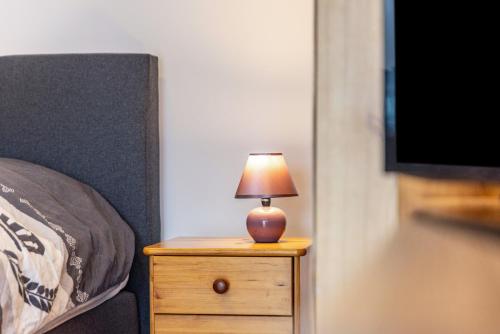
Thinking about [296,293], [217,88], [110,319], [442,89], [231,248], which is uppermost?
A: [217,88]

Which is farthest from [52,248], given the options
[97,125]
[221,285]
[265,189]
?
[97,125]

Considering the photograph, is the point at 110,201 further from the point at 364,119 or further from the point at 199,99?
the point at 364,119

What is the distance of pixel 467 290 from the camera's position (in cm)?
27

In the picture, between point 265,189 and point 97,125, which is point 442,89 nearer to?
point 265,189

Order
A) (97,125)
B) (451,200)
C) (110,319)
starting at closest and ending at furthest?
1. (451,200)
2. (110,319)
3. (97,125)

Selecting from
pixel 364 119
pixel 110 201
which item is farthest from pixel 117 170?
pixel 364 119

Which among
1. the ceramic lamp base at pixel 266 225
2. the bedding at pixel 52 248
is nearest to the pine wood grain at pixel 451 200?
the bedding at pixel 52 248

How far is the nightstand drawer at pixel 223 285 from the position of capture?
2273 mm

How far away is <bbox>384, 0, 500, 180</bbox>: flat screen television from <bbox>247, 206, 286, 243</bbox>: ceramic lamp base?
2.01 metres

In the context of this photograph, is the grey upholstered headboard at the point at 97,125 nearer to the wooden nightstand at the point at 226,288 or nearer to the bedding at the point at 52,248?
the bedding at the point at 52,248

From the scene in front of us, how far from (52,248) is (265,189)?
62cm

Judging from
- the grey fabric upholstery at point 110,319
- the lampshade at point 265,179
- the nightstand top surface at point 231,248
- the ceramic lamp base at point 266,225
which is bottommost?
the grey fabric upholstery at point 110,319

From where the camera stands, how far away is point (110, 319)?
96.7 inches

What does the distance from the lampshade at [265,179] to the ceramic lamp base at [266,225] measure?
0.26 ft
